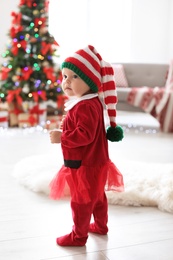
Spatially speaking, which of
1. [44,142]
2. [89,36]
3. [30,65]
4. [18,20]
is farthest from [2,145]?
[89,36]

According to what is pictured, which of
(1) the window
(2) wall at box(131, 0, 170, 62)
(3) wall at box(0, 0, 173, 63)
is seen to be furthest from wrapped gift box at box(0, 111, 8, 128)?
(2) wall at box(131, 0, 170, 62)

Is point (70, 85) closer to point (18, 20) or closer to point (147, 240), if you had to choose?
point (147, 240)

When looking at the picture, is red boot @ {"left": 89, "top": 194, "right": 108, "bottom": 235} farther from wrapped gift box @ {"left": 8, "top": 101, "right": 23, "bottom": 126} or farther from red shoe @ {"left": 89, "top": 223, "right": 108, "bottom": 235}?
wrapped gift box @ {"left": 8, "top": 101, "right": 23, "bottom": 126}

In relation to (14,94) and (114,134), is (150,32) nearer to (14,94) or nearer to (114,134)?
(14,94)

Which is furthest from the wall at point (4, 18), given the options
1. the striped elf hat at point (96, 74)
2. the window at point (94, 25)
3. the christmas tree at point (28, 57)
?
the striped elf hat at point (96, 74)

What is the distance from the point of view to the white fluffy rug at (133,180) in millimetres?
2049

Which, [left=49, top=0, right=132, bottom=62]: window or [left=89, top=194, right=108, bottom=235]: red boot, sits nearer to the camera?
[left=89, top=194, right=108, bottom=235]: red boot

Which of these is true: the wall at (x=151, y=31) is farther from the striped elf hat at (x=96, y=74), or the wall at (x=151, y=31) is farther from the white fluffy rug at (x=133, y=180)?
the striped elf hat at (x=96, y=74)

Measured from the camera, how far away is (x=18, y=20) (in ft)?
14.4

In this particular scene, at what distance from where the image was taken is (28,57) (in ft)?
14.5

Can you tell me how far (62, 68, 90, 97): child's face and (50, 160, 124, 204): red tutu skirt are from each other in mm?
296

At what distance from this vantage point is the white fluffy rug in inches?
80.7

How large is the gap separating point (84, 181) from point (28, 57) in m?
3.19

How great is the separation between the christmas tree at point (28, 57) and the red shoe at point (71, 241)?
2.95 meters
